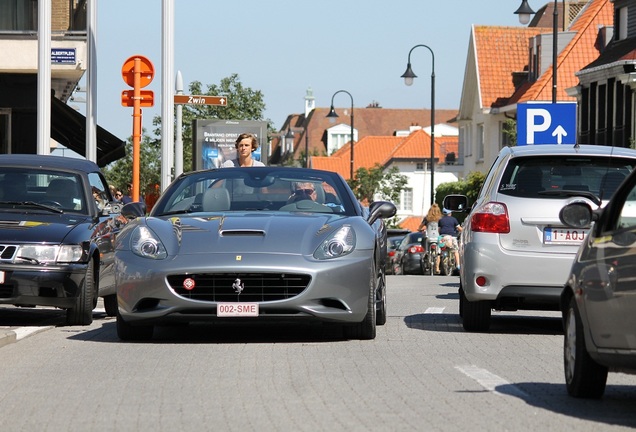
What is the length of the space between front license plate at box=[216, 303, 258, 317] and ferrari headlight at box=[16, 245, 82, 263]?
300cm

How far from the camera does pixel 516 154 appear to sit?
1323cm

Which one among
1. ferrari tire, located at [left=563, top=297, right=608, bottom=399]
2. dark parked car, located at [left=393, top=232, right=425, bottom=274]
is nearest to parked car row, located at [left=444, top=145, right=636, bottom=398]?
ferrari tire, located at [left=563, top=297, right=608, bottom=399]

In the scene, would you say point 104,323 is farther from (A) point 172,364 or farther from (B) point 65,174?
(A) point 172,364

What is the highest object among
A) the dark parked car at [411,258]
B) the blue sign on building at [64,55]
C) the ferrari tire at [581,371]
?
the blue sign on building at [64,55]

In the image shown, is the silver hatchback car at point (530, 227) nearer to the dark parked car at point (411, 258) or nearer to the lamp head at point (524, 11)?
the lamp head at point (524, 11)

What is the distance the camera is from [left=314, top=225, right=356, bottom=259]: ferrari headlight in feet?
37.8

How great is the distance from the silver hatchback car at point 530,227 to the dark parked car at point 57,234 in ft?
11.9

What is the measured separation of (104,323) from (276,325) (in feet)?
6.31

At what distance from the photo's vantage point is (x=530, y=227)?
1288cm

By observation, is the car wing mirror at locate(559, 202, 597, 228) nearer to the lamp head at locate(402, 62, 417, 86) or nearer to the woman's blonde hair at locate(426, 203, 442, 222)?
the woman's blonde hair at locate(426, 203, 442, 222)

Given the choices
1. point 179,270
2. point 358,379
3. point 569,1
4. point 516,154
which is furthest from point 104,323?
point 569,1

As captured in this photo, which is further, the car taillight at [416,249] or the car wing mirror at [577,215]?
the car taillight at [416,249]

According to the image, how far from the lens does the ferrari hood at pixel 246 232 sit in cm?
1146

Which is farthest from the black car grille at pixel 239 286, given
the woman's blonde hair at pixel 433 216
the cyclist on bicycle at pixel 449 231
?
the woman's blonde hair at pixel 433 216
